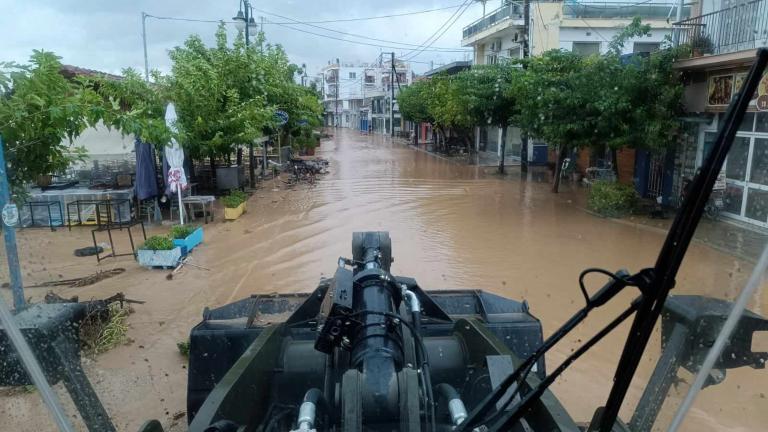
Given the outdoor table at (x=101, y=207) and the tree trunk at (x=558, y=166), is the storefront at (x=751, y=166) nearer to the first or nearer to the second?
the outdoor table at (x=101, y=207)

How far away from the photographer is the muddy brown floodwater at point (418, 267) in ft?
11.8

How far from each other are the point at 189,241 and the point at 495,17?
27.9 meters

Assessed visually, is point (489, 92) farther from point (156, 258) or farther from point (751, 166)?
point (751, 166)

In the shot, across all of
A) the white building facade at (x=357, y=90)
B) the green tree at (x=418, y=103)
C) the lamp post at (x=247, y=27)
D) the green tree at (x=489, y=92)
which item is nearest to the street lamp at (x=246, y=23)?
the lamp post at (x=247, y=27)

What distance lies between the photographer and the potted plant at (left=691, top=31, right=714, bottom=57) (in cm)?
1255

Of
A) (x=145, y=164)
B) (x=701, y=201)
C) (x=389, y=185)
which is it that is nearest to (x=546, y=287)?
(x=701, y=201)

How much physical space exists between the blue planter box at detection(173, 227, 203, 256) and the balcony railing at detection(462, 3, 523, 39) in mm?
21434

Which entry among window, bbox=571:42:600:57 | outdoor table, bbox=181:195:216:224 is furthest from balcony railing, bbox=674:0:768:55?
window, bbox=571:42:600:57

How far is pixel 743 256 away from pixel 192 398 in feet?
11.4

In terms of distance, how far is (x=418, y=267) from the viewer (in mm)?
10602

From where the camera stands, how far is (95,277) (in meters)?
9.27

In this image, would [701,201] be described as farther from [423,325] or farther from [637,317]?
[423,325]

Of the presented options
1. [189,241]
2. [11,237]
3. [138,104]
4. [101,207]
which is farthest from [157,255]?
[11,237]

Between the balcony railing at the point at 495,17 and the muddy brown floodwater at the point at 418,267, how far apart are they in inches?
534
